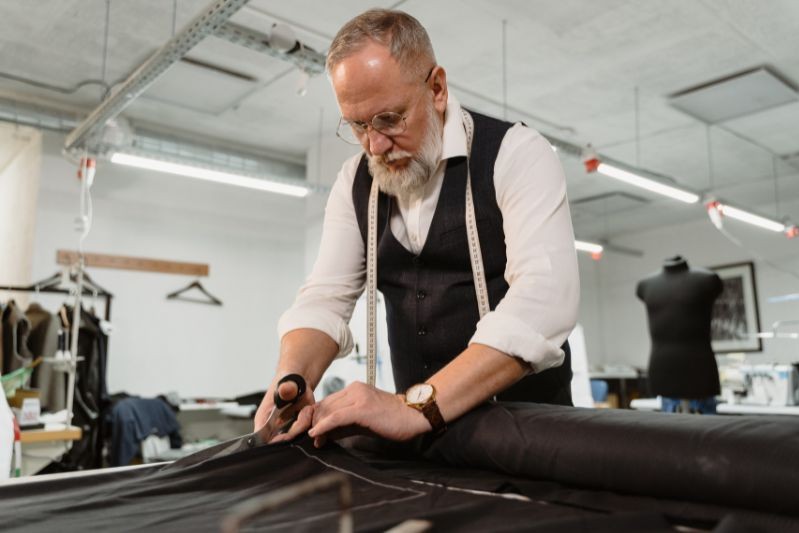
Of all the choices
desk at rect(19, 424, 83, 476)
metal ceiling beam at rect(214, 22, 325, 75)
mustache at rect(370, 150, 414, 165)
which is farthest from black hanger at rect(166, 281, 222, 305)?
mustache at rect(370, 150, 414, 165)

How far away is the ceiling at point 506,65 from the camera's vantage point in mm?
4477

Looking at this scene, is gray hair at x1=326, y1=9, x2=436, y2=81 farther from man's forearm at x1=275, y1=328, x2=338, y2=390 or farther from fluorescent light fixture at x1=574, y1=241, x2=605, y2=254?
fluorescent light fixture at x1=574, y1=241, x2=605, y2=254

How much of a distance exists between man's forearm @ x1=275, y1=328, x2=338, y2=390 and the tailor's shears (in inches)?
5.9

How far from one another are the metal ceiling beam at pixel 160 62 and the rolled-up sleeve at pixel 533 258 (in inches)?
97.7

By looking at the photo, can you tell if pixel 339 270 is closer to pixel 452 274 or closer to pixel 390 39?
pixel 452 274

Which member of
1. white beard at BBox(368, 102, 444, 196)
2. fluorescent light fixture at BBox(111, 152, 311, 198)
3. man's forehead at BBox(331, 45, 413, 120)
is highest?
fluorescent light fixture at BBox(111, 152, 311, 198)

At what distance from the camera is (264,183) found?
543 centimetres

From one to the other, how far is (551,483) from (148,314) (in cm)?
651

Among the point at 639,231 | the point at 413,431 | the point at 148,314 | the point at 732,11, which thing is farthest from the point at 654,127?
the point at 413,431

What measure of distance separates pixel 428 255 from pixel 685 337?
340 centimetres

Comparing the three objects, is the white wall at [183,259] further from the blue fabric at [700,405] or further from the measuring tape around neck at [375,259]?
the measuring tape around neck at [375,259]

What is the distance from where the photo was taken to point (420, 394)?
1004mm

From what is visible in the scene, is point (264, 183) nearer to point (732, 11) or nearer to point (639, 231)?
point (732, 11)

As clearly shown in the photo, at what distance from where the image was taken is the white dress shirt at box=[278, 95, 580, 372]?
1.07 m
